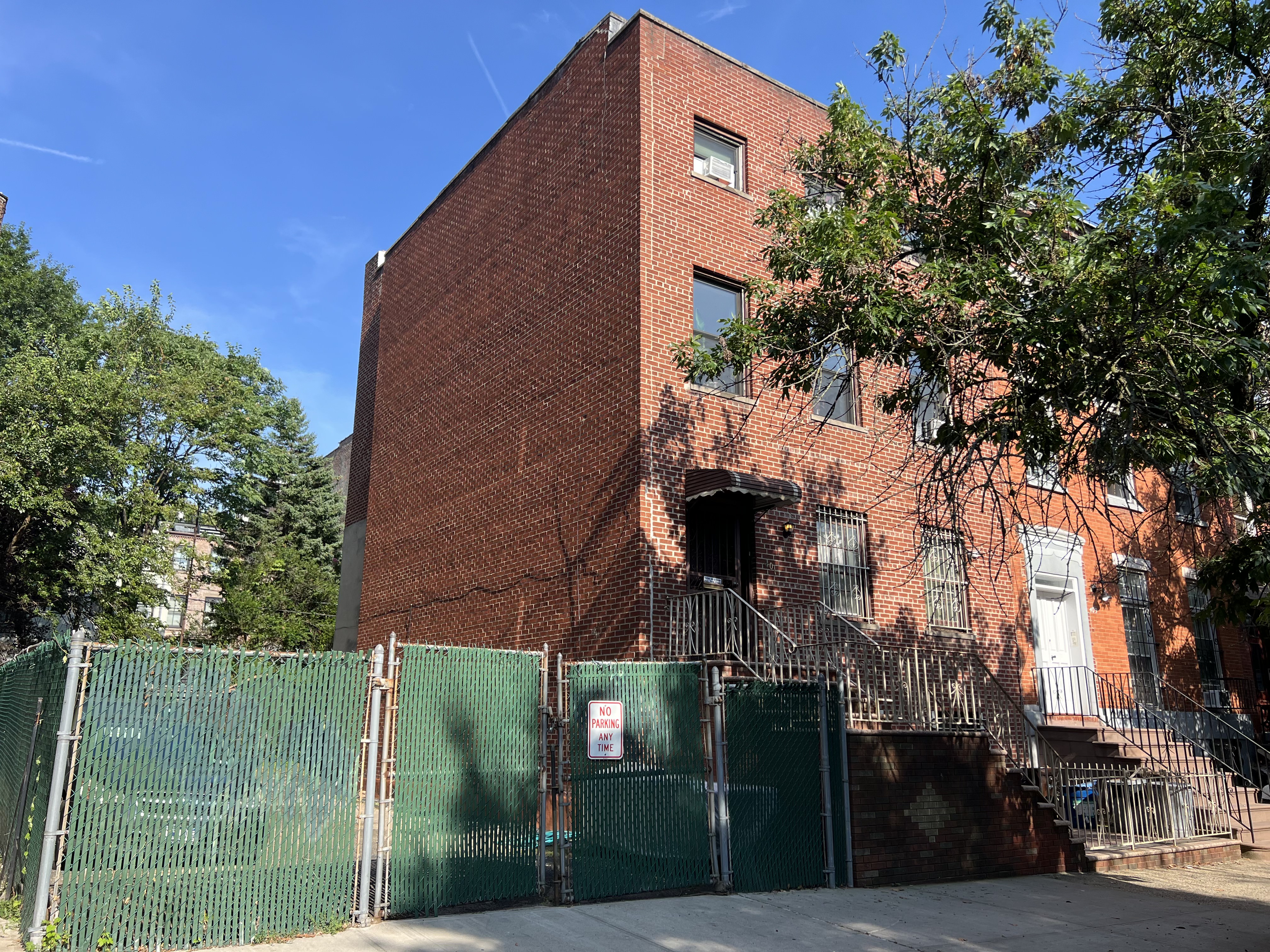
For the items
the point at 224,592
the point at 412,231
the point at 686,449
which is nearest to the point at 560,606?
the point at 686,449

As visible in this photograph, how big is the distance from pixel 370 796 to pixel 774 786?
428 cm

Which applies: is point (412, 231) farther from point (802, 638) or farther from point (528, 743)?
point (528, 743)

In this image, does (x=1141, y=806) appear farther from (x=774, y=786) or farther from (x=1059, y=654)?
(x=774, y=786)

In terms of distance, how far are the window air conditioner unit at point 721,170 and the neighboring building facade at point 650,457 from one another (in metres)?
0.04

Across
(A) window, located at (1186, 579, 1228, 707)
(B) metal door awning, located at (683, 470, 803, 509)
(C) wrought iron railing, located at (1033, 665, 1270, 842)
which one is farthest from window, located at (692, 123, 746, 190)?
(A) window, located at (1186, 579, 1228, 707)

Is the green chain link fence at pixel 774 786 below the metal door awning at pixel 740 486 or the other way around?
below

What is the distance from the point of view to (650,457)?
13.5 meters

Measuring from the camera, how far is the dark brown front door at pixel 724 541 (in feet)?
46.4

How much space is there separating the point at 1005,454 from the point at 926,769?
3.76m

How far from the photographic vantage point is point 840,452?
15609 mm

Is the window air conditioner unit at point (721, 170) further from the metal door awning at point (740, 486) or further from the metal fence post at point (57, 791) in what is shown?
the metal fence post at point (57, 791)

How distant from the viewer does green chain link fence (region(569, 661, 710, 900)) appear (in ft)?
29.9

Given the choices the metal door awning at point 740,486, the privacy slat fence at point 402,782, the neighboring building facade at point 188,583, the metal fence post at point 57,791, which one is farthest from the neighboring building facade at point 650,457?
the metal fence post at point 57,791

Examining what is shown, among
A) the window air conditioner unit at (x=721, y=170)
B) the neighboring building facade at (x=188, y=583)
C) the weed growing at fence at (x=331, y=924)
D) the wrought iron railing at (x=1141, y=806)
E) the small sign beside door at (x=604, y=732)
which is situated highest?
the window air conditioner unit at (x=721, y=170)
